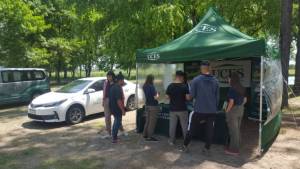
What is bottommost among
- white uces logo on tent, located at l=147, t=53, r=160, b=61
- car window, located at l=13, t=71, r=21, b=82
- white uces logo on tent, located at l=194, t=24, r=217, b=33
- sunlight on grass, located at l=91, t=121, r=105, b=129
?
sunlight on grass, located at l=91, t=121, r=105, b=129

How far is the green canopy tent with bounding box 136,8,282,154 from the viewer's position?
7.00 m

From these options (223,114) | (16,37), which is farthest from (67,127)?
(16,37)

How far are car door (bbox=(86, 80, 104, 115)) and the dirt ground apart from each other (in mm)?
1356

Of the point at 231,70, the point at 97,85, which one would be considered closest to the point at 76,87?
the point at 97,85

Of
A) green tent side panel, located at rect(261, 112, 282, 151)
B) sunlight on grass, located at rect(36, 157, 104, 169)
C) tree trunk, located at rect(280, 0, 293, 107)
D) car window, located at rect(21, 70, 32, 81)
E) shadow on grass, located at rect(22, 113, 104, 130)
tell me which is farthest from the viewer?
car window, located at rect(21, 70, 32, 81)

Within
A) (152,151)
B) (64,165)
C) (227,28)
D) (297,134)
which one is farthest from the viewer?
(297,134)

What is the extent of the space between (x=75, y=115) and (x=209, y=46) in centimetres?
560

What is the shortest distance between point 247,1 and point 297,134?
24.9 ft

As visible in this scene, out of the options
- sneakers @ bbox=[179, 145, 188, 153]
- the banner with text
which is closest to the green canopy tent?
sneakers @ bbox=[179, 145, 188, 153]

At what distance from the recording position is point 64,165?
700 centimetres

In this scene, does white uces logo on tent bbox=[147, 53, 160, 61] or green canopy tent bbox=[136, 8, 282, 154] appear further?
white uces logo on tent bbox=[147, 53, 160, 61]

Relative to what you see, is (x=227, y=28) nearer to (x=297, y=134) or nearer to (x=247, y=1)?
(x=297, y=134)

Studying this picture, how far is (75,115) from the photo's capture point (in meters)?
11.4

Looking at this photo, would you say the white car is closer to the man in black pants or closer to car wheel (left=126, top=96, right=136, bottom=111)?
car wheel (left=126, top=96, right=136, bottom=111)
